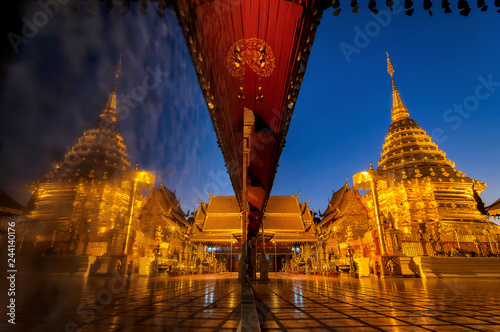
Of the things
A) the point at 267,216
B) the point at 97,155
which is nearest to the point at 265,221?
the point at 267,216

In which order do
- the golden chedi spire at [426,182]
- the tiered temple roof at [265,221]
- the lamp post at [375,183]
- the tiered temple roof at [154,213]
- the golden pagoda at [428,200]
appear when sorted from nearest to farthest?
the lamp post at [375,183] → the golden pagoda at [428,200] → the golden chedi spire at [426,182] → the tiered temple roof at [265,221] → the tiered temple roof at [154,213]

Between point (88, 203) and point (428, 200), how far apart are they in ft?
87.6

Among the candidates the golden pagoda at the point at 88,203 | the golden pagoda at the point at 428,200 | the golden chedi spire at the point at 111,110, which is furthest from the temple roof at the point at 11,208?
the golden pagoda at the point at 428,200

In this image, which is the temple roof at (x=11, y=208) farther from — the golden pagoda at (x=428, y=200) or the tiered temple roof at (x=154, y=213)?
the golden pagoda at (x=428, y=200)

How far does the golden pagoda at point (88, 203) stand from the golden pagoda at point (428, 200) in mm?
→ 13712

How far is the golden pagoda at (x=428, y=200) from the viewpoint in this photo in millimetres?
13188

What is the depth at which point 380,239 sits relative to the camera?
1132 centimetres

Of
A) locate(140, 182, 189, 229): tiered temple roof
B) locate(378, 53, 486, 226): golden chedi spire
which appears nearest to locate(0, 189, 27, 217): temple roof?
locate(140, 182, 189, 229): tiered temple roof

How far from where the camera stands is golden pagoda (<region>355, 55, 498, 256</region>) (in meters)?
13.2

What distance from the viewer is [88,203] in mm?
18125

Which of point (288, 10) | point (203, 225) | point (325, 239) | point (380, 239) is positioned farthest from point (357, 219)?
point (288, 10)

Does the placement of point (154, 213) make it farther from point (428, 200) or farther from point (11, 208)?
point (428, 200)

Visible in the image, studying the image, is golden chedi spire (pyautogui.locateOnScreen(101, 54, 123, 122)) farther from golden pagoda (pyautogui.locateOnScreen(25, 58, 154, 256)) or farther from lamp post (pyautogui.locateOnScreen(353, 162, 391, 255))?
lamp post (pyautogui.locateOnScreen(353, 162, 391, 255))

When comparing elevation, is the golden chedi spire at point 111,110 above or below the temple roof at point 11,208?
above
